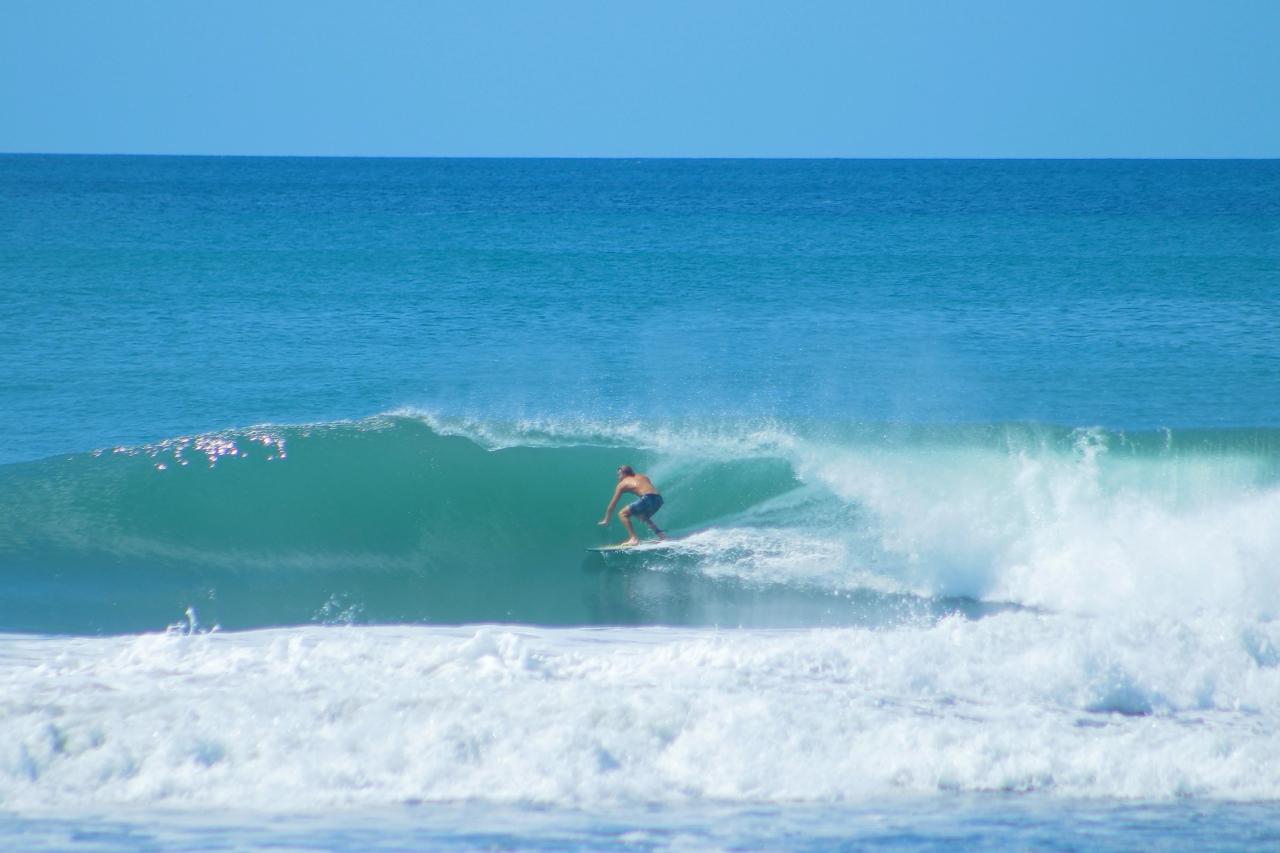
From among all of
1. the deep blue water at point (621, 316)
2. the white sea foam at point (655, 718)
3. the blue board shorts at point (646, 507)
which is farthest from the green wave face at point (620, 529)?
the deep blue water at point (621, 316)

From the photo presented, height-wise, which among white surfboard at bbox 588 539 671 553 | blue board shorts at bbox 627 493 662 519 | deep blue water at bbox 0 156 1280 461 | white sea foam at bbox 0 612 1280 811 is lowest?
white sea foam at bbox 0 612 1280 811

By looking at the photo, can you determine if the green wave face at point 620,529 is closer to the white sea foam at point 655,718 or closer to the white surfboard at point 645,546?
the white surfboard at point 645,546

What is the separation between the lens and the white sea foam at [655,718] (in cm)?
650

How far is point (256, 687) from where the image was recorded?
292 inches

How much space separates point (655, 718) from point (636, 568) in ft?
15.5

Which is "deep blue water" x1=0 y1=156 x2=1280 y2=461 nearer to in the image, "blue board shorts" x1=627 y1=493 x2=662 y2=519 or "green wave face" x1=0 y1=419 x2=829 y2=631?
"green wave face" x1=0 y1=419 x2=829 y2=631

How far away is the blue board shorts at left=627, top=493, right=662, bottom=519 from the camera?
12133 mm

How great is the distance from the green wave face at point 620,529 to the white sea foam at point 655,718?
2235mm

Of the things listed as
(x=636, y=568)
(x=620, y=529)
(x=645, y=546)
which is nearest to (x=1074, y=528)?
(x=645, y=546)

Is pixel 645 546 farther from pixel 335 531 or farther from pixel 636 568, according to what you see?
pixel 335 531

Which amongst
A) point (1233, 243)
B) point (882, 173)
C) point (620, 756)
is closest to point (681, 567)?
point (620, 756)

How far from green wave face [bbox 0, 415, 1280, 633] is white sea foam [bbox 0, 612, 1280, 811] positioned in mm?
2235

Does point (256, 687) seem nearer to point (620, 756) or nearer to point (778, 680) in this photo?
point (620, 756)

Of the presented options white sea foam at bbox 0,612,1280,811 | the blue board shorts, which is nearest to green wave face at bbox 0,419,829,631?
the blue board shorts
